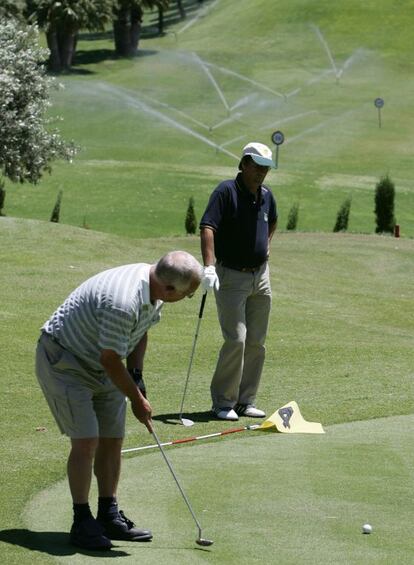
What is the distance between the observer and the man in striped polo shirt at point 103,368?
24.0 ft

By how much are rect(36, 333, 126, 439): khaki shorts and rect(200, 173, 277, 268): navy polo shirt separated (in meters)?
4.29

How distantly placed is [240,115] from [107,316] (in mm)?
63651

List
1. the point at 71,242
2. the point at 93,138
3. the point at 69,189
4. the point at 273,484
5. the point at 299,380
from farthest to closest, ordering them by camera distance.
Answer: the point at 93,138, the point at 69,189, the point at 71,242, the point at 299,380, the point at 273,484

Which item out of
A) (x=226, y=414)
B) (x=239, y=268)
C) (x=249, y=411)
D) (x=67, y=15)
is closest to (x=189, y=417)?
(x=226, y=414)

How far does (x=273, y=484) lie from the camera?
→ 9117 millimetres

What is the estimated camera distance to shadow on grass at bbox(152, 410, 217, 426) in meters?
12.0

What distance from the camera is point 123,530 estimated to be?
25.2 ft

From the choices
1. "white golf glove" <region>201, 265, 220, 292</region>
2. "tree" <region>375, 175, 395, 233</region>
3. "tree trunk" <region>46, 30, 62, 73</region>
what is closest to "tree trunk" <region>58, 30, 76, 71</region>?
"tree trunk" <region>46, 30, 62, 73</region>

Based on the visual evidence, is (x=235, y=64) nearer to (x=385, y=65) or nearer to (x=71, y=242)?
(x=385, y=65)

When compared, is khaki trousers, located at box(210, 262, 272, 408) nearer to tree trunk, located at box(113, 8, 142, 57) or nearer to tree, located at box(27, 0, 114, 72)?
tree, located at box(27, 0, 114, 72)

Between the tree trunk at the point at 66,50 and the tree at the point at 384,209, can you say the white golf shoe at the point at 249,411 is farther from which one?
the tree trunk at the point at 66,50

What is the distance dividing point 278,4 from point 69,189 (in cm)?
5069

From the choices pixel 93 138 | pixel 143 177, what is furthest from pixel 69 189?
pixel 93 138

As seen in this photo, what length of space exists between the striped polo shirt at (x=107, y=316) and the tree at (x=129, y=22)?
246 ft
